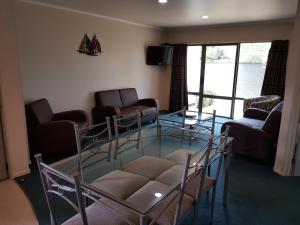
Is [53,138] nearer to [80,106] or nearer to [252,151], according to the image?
[80,106]

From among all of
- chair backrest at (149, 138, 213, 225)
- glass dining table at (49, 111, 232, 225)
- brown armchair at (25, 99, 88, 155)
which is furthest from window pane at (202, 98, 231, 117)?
chair backrest at (149, 138, 213, 225)

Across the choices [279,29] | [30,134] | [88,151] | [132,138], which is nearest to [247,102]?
[279,29]

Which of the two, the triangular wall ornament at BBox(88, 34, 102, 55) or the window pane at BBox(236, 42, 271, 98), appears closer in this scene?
the triangular wall ornament at BBox(88, 34, 102, 55)

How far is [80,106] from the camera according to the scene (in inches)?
182

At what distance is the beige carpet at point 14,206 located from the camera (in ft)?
6.99

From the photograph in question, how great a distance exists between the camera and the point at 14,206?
234 cm

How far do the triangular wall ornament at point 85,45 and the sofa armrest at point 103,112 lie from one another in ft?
3.71

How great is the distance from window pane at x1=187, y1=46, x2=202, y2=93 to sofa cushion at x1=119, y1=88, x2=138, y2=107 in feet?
5.67

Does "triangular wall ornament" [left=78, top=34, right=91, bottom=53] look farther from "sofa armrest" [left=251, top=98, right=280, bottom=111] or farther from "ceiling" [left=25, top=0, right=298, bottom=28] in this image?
"sofa armrest" [left=251, top=98, right=280, bottom=111]

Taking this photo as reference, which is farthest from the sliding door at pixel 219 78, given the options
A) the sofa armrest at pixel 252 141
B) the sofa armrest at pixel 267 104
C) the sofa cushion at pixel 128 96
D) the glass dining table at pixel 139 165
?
the glass dining table at pixel 139 165

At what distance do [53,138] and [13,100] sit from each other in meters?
0.81

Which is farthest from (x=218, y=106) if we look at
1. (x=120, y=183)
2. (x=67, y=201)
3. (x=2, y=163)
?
(x=67, y=201)

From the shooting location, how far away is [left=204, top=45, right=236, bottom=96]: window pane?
576 cm

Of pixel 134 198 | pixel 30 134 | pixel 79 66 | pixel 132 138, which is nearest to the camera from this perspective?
pixel 134 198
